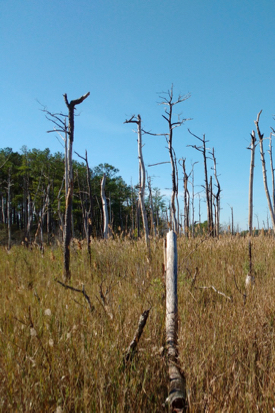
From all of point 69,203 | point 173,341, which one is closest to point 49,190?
point 69,203

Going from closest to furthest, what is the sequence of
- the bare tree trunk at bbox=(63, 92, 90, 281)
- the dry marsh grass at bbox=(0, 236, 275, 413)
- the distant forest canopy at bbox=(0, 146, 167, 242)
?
1. the dry marsh grass at bbox=(0, 236, 275, 413)
2. the bare tree trunk at bbox=(63, 92, 90, 281)
3. the distant forest canopy at bbox=(0, 146, 167, 242)

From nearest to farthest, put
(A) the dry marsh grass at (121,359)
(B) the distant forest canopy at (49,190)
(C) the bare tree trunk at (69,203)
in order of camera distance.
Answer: (A) the dry marsh grass at (121,359)
(C) the bare tree trunk at (69,203)
(B) the distant forest canopy at (49,190)

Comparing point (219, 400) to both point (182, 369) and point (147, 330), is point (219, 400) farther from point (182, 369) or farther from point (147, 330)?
point (147, 330)

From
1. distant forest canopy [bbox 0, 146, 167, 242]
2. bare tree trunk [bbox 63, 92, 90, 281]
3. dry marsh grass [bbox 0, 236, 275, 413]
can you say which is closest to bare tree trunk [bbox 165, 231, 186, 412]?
dry marsh grass [bbox 0, 236, 275, 413]

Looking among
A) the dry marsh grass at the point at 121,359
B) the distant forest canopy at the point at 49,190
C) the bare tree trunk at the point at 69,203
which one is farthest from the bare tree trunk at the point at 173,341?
the distant forest canopy at the point at 49,190

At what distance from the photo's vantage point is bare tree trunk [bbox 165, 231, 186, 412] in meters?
1.82

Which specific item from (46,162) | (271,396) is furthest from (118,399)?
(46,162)

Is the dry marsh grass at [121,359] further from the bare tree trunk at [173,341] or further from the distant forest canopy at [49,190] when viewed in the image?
the distant forest canopy at [49,190]

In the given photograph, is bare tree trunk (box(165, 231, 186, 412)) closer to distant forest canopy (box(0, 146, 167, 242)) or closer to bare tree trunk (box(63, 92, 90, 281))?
bare tree trunk (box(63, 92, 90, 281))

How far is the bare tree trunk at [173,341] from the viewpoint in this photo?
1.82 meters

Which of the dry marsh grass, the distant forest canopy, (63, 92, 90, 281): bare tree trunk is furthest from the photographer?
the distant forest canopy

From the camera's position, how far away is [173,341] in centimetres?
250

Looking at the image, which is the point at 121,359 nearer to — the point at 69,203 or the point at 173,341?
the point at 173,341

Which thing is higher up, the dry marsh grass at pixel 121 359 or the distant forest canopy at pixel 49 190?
the distant forest canopy at pixel 49 190
